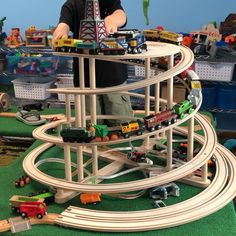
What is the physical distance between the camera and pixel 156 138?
2701 mm

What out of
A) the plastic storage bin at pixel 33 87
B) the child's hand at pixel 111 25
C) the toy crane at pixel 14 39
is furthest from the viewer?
the toy crane at pixel 14 39

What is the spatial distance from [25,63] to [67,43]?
2251 millimetres

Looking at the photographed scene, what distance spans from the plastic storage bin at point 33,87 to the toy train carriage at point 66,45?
2165 millimetres

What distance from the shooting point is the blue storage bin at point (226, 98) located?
149 inches

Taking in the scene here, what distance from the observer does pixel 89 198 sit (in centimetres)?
205

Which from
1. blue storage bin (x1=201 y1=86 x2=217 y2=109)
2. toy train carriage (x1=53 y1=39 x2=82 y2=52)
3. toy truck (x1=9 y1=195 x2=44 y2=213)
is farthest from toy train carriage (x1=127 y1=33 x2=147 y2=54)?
blue storage bin (x1=201 y1=86 x2=217 y2=109)

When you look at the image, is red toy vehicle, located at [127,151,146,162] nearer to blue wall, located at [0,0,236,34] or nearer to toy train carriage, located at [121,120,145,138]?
toy train carriage, located at [121,120,145,138]

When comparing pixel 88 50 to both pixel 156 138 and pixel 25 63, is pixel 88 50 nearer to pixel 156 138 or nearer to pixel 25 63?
pixel 156 138

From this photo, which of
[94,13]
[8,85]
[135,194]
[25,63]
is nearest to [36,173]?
[135,194]

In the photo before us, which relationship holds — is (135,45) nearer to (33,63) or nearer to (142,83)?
(142,83)

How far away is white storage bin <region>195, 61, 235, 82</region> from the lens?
3.69m

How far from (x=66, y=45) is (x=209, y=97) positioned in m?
2.21

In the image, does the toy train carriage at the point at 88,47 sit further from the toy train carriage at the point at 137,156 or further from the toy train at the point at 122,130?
the toy train carriage at the point at 137,156

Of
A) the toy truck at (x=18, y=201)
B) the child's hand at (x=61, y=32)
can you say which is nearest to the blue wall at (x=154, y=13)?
the child's hand at (x=61, y=32)
